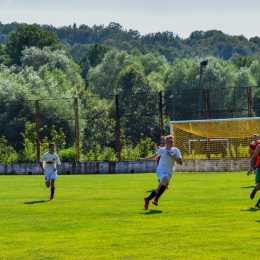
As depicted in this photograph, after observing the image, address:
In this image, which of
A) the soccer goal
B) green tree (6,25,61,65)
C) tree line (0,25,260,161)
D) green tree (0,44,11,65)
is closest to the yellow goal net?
the soccer goal

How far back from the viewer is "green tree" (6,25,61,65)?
399 feet

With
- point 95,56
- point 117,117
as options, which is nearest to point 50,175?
point 117,117

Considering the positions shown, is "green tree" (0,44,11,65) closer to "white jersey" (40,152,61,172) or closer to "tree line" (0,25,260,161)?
"tree line" (0,25,260,161)

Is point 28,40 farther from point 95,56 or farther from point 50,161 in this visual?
point 50,161

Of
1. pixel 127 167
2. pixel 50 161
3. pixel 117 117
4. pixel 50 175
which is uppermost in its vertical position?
pixel 117 117

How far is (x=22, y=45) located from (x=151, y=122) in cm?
7842

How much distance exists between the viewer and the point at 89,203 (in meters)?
21.6

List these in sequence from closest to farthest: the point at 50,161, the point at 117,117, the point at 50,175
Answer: the point at 50,175
the point at 50,161
the point at 117,117

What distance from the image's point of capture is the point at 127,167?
42406 millimetres

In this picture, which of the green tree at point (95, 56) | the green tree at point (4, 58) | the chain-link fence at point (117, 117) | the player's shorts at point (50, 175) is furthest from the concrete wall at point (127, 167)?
the green tree at point (95, 56)

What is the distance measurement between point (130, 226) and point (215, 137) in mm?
26917

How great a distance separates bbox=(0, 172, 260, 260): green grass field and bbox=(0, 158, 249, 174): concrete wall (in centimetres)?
1488

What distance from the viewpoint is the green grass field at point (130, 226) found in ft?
40.4

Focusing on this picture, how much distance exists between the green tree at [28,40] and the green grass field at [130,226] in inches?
3848
